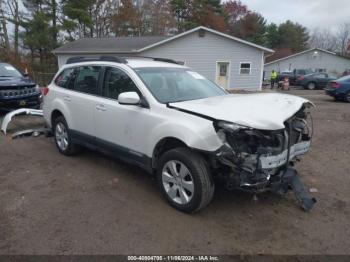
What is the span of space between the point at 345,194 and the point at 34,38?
97.3ft

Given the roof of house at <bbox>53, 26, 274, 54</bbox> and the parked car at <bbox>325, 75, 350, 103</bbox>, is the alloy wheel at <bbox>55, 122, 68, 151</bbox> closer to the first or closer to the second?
the parked car at <bbox>325, 75, 350, 103</bbox>

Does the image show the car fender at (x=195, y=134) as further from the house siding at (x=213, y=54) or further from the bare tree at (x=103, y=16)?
the bare tree at (x=103, y=16)

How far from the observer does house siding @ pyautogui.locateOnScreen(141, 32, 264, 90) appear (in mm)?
21625

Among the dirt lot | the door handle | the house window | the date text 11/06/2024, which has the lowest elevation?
the date text 11/06/2024

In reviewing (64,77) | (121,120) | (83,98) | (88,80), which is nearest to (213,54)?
(64,77)

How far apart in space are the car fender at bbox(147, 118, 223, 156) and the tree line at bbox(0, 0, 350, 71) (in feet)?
94.0

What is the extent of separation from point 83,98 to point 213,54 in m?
18.3

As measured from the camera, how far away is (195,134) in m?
3.48

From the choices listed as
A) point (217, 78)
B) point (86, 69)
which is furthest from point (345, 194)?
point (217, 78)

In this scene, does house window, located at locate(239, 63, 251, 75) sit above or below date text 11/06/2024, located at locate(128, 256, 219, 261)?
above

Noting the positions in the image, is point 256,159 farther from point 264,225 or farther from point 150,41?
point 150,41

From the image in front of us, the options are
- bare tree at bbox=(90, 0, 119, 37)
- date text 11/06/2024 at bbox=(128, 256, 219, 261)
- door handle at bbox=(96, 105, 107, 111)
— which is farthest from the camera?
bare tree at bbox=(90, 0, 119, 37)

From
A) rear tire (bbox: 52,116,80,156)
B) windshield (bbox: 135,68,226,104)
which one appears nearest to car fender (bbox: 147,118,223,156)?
windshield (bbox: 135,68,226,104)

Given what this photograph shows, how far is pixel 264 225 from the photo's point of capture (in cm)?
363
